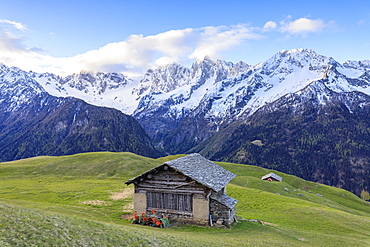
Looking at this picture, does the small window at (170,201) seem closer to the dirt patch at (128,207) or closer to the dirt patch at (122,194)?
the dirt patch at (128,207)

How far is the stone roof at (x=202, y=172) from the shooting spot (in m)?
35.6

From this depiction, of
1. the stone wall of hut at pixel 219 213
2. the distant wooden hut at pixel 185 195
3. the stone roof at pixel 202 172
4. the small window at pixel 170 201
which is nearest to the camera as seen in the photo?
the stone wall of hut at pixel 219 213

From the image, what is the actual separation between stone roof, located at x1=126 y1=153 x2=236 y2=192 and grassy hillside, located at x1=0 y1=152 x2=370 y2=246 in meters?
5.95

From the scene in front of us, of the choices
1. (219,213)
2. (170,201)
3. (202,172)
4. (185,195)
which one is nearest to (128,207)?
(170,201)

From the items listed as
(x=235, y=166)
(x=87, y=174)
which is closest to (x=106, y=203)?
(x=87, y=174)

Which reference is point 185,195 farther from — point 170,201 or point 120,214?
point 120,214

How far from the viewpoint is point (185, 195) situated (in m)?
36.3

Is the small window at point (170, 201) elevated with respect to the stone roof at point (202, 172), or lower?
lower

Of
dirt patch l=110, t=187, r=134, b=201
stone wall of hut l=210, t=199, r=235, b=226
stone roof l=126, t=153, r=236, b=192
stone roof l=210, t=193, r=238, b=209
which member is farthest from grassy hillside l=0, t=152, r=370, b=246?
stone roof l=126, t=153, r=236, b=192

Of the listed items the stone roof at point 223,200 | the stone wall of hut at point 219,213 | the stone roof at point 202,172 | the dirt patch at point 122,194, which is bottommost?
the dirt patch at point 122,194

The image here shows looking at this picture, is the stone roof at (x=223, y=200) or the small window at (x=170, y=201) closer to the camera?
the stone roof at (x=223, y=200)

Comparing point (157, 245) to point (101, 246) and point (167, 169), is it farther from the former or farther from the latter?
point (167, 169)

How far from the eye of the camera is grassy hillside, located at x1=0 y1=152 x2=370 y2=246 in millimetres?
19469

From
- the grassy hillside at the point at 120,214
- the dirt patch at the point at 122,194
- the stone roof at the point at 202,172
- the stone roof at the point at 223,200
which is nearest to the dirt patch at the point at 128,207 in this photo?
the grassy hillside at the point at 120,214
